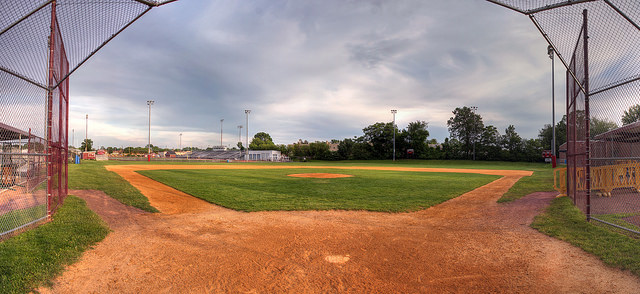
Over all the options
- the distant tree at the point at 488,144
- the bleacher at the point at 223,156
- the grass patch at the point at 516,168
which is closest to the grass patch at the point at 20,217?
the grass patch at the point at 516,168

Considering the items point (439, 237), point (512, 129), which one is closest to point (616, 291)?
point (439, 237)

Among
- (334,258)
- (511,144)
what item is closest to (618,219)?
(334,258)

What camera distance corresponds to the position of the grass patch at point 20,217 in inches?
226

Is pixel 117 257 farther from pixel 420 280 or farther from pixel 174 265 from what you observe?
pixel 420 280

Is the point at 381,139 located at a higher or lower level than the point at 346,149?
higher

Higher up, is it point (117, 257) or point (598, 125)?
point (598, 125)

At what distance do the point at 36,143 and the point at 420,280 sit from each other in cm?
885

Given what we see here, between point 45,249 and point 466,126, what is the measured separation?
269 feet

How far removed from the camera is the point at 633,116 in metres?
5.74

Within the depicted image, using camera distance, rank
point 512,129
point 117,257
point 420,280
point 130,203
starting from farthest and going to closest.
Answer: point 512,129, point 130,203, point 117,257, point 420,280

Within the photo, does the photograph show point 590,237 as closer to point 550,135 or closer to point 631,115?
point 631,115

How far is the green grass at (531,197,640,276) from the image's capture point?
448 cm

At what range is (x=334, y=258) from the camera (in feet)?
15.9

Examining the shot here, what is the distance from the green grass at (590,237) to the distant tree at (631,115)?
7.49 ft
